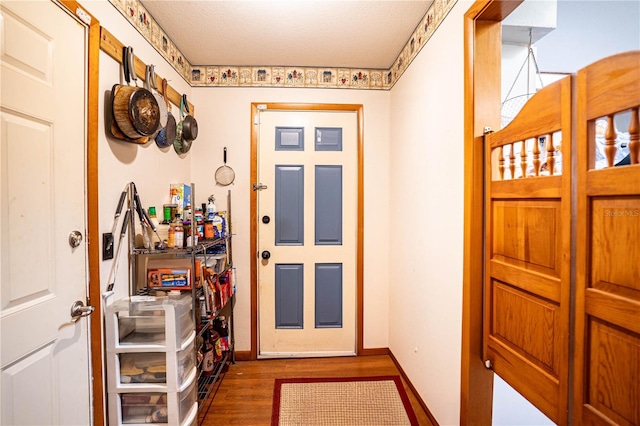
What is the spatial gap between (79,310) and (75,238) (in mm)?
299

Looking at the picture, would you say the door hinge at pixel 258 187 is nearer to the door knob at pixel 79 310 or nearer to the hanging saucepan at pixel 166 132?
the hanging saucepan at pixel 166 132

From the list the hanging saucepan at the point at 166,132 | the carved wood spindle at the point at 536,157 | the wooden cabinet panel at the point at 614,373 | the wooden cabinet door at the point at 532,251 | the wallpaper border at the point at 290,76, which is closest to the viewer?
the wooden cabinet panel at the point at 614,373

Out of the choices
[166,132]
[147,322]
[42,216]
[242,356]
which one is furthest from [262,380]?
[166,132]

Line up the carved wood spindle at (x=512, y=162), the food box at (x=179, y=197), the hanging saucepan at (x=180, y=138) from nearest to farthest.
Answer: the carved wood spindle at (x=512, y=162), the food box at (x=179, y=197), the hanging saucepan at (x=180, y=138)

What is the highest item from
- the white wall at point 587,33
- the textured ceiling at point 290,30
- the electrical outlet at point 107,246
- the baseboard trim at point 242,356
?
the textured ceiling at point 290,30

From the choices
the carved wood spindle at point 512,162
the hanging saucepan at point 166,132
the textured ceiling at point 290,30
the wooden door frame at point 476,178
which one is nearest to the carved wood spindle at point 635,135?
the carved wood spindle at point 512,162

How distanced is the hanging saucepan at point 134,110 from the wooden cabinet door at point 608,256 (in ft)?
5.79

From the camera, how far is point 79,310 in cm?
113

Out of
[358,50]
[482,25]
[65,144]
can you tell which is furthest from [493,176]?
[65,144]

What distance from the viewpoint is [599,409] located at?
0.78 m

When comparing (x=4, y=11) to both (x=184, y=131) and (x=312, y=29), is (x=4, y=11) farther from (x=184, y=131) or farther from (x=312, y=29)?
(x=312, y=29)

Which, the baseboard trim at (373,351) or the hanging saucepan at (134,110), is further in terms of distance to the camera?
the baseboard trim at (373,351)

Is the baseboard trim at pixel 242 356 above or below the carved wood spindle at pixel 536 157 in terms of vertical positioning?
below

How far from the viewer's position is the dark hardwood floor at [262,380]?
1.73 metres
